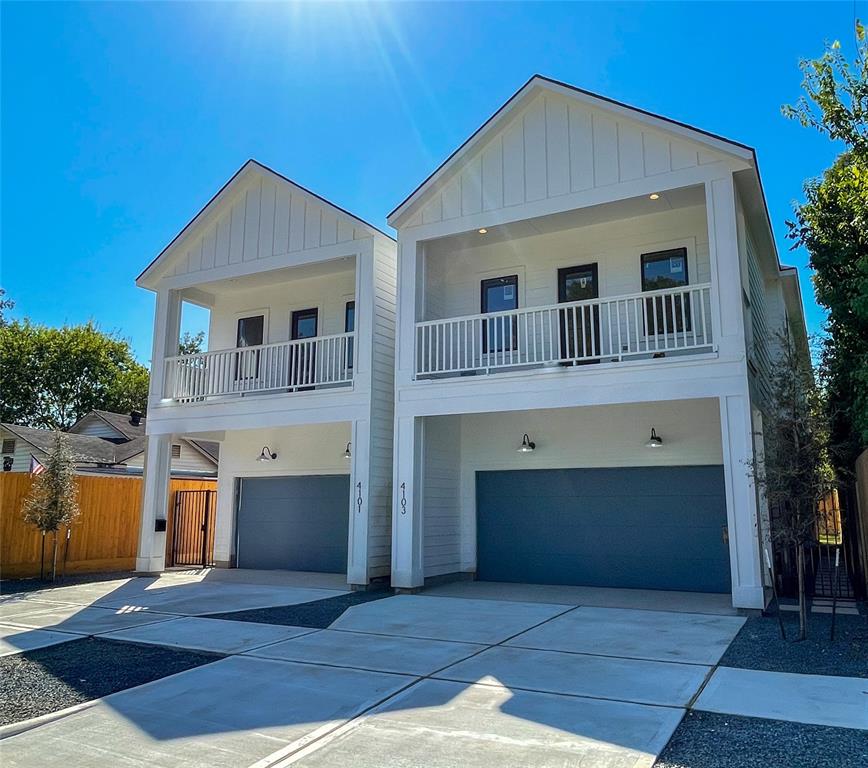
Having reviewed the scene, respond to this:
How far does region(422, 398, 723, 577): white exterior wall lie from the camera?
456 inches

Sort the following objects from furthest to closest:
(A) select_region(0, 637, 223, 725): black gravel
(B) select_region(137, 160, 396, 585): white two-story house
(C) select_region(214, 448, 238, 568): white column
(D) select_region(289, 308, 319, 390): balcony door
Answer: (C) select_region(214, 448, 238, 568): white column < (D) select_region(289, 308, 319, 390): balcony door < (B) select_region(137, 160, 396, 585): white two-story house < (A) select_region(0, 637, 223, 725): black gravel

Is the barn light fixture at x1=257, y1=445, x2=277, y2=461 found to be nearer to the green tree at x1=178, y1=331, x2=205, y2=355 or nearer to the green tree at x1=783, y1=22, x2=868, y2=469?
the green tree at x1=783, y1=22, x2=868, y2=469

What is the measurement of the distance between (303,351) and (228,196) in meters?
3.63

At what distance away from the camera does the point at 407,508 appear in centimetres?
1124

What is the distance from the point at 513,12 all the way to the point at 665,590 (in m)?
9.54

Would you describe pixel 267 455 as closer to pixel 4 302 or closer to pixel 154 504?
pixel 154 504

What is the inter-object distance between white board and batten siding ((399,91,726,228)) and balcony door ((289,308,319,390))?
10.9 ft

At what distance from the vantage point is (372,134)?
499 inches

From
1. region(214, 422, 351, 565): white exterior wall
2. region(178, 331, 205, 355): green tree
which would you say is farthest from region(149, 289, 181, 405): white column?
region(178, 331, 205, 355): green tree

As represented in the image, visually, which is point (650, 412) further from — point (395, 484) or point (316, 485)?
point (316, 485)

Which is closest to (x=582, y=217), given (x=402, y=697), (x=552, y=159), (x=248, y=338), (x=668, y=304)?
(x=552, y=159)

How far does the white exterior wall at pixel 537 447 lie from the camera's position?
11.6 meters

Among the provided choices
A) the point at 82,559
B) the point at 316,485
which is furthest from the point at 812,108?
the point at 82,559

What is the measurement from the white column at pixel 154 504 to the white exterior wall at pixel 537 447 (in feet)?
19.0
